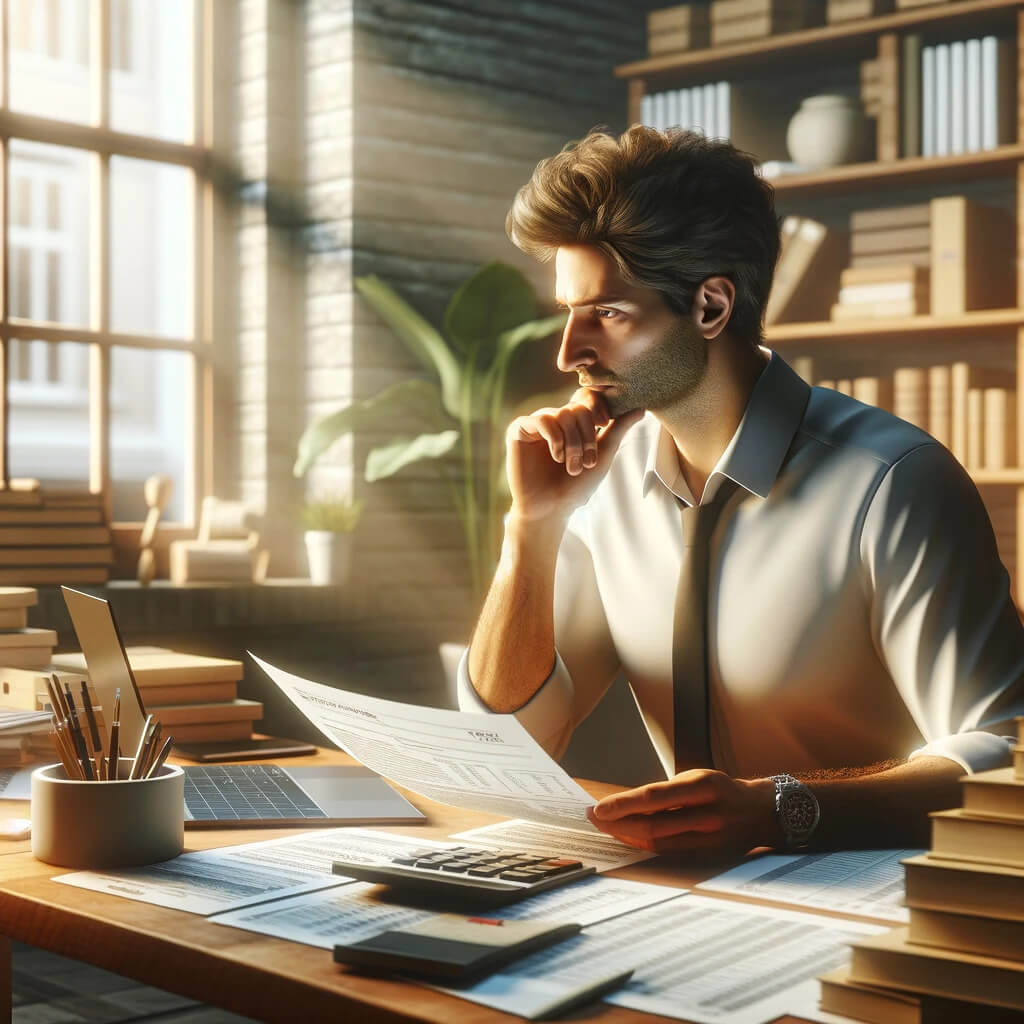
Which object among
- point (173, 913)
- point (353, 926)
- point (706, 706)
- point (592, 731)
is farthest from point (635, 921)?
point (592, 731)

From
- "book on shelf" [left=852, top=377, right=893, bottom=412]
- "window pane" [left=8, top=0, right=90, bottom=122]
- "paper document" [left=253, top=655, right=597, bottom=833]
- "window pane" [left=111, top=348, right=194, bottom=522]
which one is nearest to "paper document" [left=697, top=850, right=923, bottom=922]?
"paper document" [left=253, top=655, right=597, bottom=833]

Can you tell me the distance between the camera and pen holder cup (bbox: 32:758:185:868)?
3.46ft

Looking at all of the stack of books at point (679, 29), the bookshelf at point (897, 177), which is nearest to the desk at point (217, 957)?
the bookshelf at point (897, 177)

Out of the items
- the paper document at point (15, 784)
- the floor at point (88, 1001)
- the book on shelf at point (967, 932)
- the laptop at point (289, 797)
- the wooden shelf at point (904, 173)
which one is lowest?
the floor at point (88, 1001)

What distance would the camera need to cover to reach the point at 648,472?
1.71 m

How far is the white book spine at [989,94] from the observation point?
3.59 m

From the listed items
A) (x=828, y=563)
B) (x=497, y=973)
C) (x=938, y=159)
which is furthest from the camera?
(x=938, y=159)

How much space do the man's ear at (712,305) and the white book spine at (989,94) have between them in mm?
2335

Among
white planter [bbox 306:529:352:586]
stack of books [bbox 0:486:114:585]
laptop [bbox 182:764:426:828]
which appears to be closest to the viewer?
laptop [bbox 182:764:426:828]

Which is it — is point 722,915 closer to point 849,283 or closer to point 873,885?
point 873,885

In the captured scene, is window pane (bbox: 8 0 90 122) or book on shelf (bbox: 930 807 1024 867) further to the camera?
window pane (bbox: 8 0 90 122)

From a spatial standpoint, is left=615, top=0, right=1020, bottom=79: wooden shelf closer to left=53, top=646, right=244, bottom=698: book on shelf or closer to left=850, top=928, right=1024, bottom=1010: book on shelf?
left=53, top=646, right=244, bottom=698: book on shelf

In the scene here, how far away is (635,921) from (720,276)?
3.07 ft

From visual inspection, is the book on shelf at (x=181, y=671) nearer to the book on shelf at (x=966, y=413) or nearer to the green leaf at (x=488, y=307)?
the green leaf at (x=488, y=307)
